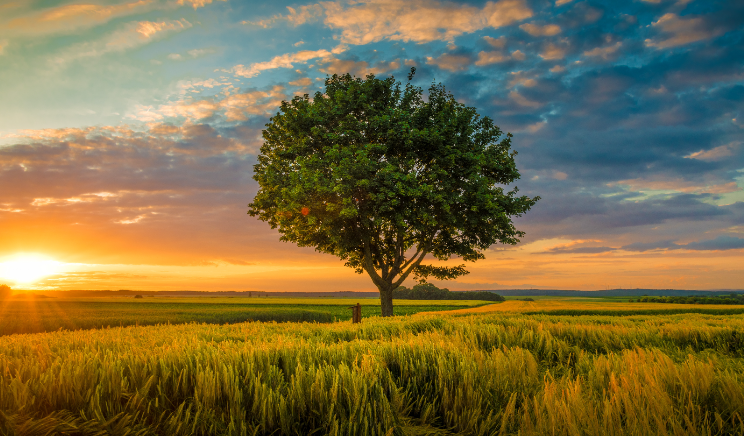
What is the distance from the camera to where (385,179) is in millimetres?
19125

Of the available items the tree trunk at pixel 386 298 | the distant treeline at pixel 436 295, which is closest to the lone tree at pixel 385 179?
the tree trunk at pixel 386 298

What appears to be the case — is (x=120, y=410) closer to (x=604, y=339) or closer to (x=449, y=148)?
(x=604, y=339)

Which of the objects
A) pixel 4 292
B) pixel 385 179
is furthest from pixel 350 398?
pixel 4 292

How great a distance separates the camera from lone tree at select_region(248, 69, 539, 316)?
19.6m

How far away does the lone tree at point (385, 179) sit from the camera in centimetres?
1958

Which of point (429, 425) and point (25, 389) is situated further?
point (429, 425)

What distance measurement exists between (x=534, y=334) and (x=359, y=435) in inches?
215

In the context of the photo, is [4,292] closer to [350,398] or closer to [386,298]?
[386,298]

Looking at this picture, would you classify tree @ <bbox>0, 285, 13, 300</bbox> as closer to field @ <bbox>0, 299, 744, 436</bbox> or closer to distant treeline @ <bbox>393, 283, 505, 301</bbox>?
distant treeline @ <bbox>393, 283, 505, 301</bbox>

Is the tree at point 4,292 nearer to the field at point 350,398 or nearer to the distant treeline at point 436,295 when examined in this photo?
the distant treeline at point 436,295

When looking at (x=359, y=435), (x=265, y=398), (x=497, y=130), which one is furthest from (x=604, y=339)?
(x=497, y=130)

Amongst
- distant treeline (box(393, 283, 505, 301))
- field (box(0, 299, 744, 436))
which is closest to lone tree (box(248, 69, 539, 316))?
field (box(0, 299, 744, 436))

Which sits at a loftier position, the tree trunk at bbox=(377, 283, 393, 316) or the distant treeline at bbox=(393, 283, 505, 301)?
the tree trunk at bbox=(377, 283, 393, 316)

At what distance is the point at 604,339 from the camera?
6918mm
